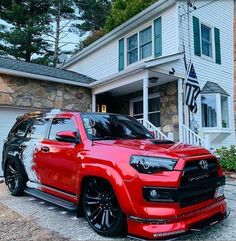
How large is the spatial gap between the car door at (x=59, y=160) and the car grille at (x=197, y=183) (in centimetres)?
168

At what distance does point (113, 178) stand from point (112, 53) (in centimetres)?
1200

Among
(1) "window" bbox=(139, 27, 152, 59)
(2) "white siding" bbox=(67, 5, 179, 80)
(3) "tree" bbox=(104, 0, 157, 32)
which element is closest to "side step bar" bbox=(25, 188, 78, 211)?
(2) "white siding" bbox=(67, 5, 179, 80)

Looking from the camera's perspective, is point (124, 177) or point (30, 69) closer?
point (124, 177)

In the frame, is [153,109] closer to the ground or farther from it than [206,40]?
closer to the ground

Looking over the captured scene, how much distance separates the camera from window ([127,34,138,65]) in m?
13.8

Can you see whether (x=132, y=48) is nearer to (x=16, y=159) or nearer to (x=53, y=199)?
(x=16, y=159)

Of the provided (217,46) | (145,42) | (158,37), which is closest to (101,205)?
(158,37)

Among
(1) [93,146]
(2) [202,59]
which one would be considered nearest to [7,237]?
(1) [93,146]

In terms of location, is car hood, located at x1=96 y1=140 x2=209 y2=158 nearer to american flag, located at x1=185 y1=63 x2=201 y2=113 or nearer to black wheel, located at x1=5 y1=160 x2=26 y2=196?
black wheel, located at x1=5 y1=160 x2=26 y2=196

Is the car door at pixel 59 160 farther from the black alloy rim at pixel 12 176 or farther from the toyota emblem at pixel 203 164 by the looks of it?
the toyota emblem at pixel 203 164

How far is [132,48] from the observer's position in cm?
1409

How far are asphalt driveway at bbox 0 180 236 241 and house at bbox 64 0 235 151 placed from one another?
5295mm

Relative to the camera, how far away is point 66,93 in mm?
12117

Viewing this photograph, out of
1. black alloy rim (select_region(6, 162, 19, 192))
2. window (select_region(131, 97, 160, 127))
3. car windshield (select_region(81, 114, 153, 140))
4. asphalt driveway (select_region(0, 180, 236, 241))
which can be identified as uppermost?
window (select_region(131, 97, 160, 127))
